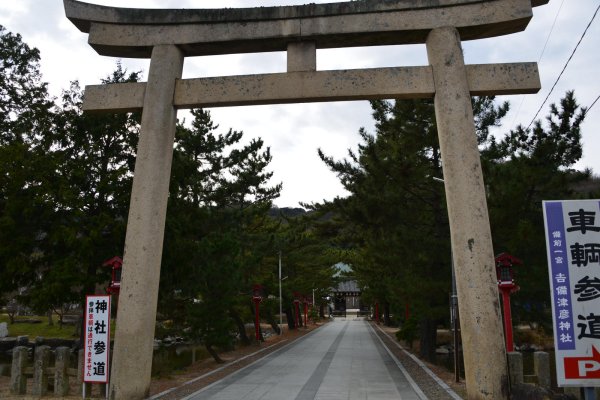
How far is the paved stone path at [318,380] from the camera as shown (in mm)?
9914

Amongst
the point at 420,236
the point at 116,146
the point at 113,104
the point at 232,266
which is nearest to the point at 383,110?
the point at 420,236

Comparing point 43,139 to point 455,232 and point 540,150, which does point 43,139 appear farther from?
point 540,150

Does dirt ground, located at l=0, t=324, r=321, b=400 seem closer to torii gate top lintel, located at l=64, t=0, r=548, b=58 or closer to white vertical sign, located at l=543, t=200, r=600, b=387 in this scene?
white vertical sign, located at l=543, t=200, r=600, b=387

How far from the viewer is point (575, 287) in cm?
657

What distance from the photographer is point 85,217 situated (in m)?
12.9

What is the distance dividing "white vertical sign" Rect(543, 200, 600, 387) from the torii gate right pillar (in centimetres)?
121

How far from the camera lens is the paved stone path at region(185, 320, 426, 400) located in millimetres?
9914

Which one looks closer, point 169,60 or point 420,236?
point 169,60

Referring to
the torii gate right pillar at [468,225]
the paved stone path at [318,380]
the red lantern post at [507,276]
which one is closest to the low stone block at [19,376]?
the paved stone path at [318,380]

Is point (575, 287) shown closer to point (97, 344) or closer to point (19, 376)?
point (97, 344)

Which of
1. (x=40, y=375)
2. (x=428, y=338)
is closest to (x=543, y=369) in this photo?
(x=428, y=338)

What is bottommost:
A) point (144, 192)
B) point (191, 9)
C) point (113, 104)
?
point (144, 192)

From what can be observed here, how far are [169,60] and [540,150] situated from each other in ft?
33.3

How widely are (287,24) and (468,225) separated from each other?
5.26 metres
